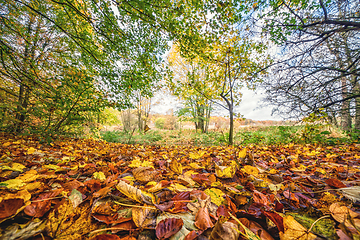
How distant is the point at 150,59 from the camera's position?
3.50 m

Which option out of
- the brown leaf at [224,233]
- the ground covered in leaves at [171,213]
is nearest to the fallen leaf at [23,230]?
the ground covered in leaves at [171,213]

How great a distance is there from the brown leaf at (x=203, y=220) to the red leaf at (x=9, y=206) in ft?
2.07

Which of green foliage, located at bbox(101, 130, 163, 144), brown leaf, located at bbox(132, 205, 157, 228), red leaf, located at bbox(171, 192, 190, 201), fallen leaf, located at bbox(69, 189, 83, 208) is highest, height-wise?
fallen leaf, located at bbox(69, 189, 83, 208)

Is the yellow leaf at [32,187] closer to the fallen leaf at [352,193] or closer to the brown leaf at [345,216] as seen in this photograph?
the brown leaf at [345,216]

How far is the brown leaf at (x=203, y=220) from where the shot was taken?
47cm

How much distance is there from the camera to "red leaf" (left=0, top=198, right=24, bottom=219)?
0.42m

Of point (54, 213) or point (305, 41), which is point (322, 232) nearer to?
point (54, 213)

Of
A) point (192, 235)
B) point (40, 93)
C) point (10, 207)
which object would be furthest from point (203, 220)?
point (40, 93)

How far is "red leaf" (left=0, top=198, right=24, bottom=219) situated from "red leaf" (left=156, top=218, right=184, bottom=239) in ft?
1.62

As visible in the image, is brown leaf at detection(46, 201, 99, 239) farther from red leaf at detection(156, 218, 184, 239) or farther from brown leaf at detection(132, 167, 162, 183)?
brown leaf at detection(132, 167, 162, 183)

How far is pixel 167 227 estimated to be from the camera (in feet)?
1.48

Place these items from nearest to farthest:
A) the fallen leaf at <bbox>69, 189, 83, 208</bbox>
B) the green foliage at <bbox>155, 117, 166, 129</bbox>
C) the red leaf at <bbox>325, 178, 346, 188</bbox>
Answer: the fallen leaf at <bbox>69, 189, 83, 208</bbox> → the red leaf at <bbox>325, 178, 346, 188</bbox> → the green foliage at <bbox>155, 117, 166, 129</bbox>

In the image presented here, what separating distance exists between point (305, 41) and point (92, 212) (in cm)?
560

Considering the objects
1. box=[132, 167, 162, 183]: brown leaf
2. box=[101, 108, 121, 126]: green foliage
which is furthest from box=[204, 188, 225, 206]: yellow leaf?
box=[101, 108, 121, 126]: green foliage
